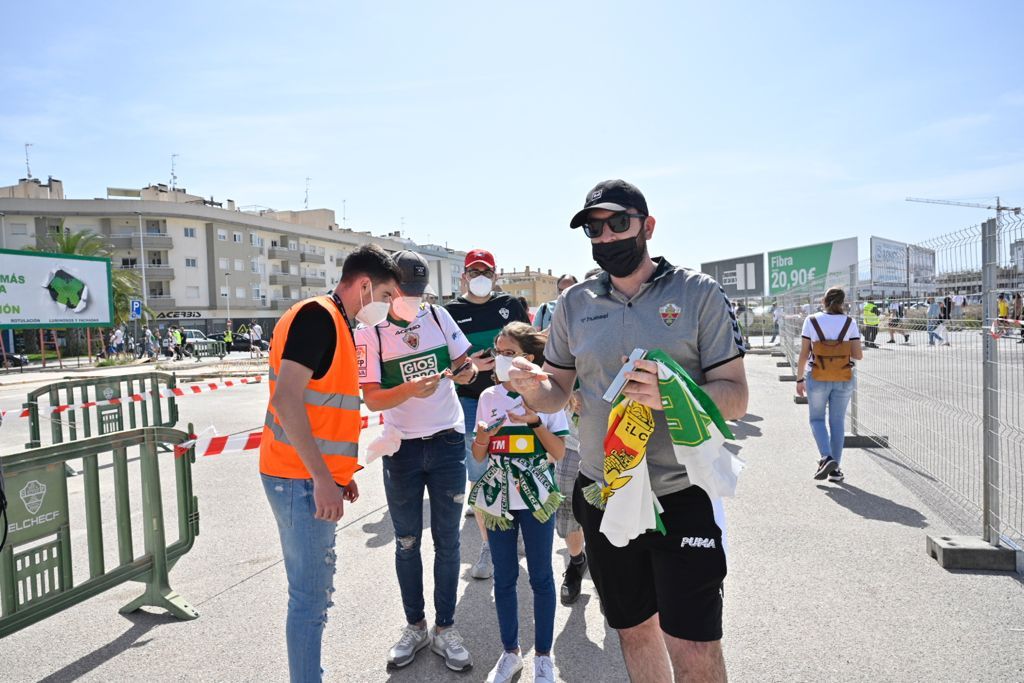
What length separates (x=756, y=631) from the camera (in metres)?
3.58

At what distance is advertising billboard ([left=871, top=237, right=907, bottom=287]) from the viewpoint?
6809 millimetres

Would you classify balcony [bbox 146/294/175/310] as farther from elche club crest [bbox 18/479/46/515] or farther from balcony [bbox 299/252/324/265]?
elche club crest [bbox 18/479/46/515]

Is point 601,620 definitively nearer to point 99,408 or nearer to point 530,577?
point 530,577

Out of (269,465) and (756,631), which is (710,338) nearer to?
(269,465)

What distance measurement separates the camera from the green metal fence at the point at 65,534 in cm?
339

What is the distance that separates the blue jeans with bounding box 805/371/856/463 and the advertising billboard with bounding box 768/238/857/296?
27.9 m

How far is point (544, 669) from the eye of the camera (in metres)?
3.04

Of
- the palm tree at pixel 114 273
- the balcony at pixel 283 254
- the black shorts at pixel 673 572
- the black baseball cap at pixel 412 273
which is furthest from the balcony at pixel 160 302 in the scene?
the black shorts at pixel 673 572

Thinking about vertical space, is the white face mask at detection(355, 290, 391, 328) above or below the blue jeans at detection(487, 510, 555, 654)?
above

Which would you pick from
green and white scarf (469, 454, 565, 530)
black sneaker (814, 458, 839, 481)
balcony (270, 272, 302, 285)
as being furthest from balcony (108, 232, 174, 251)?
green and white scarf (469, 454, 565, 530)

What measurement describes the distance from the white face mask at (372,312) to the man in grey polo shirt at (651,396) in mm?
779

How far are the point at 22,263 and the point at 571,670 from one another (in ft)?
93.7

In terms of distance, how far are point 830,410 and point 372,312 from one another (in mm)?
5483

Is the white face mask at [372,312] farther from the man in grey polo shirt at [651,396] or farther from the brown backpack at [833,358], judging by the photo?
the brown backpack at [833,358]
